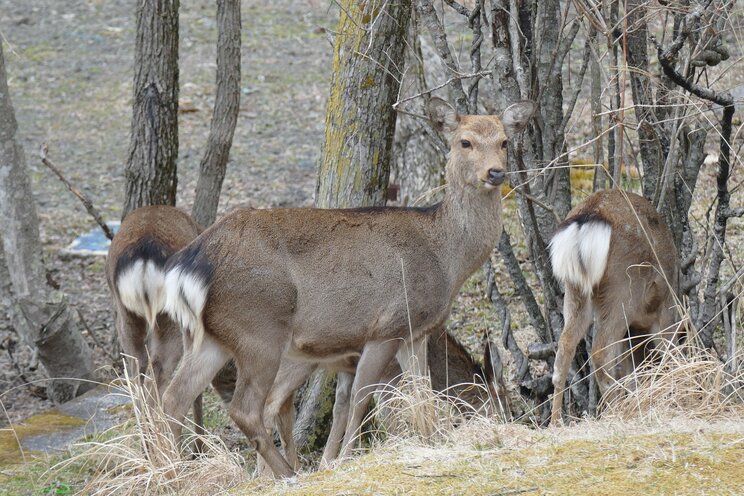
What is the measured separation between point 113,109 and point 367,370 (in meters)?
11.1

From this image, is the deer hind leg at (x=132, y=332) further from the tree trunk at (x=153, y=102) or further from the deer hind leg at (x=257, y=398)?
the deer hind leg at (x=257, y=398)

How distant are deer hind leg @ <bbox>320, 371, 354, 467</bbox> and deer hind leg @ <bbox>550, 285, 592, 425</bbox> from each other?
1.29 metres

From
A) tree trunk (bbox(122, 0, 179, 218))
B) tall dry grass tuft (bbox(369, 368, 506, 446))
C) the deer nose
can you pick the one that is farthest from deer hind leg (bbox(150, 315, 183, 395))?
the deer nose

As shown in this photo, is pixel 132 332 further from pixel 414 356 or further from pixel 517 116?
pixel 517 116

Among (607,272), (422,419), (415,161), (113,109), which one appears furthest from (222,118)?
(113,109)

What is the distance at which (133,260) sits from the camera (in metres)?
6.61

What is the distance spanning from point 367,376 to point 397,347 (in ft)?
0.80

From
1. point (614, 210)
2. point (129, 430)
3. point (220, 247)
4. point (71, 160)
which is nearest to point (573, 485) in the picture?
point (220, 247)

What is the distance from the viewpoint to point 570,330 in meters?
6.51

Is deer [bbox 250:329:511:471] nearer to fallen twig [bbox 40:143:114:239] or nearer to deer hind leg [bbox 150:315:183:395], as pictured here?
deer hind leg [bbox 150:315:183:395]

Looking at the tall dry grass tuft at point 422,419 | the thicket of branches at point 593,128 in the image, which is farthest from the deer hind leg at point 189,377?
the thicket of branches at point 593,128

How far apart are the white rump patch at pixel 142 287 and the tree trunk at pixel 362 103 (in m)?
1.21

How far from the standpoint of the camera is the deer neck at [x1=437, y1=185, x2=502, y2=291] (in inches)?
245

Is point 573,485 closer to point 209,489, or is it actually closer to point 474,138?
point 209,489
